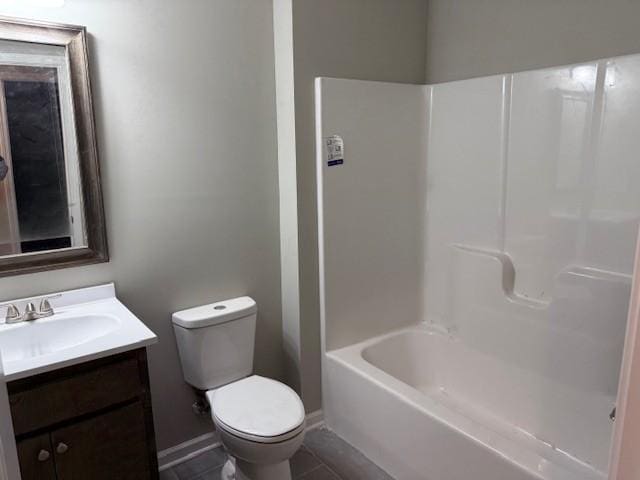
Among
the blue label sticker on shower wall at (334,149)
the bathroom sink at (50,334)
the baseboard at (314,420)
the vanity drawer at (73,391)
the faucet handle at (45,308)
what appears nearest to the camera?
the vanity drawer at (73,391)

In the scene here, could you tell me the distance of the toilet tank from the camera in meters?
2.09

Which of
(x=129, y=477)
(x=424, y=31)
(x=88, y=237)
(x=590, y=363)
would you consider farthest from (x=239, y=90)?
(x=590, y=363)

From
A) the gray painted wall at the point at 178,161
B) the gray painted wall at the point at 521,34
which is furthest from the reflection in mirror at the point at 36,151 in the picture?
the gray painted wall at the point at 521,34

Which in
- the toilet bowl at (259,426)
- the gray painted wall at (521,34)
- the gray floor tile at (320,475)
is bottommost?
the gray floor tile at (320,475)

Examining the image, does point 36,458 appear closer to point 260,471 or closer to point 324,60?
point 260,471

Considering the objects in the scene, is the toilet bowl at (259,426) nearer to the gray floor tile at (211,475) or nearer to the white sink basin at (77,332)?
the gray floor tile at (211,475)

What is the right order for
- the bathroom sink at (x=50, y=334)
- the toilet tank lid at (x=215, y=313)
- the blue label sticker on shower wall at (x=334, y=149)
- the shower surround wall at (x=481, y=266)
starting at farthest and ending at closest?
the blue label sticker on shower wall at (x=334, y=149) → the toilet tank lid at (x=215, y=313) → the shower surround wall at (x=481, y=266) → the bathroom sink at (x=50, y=334)

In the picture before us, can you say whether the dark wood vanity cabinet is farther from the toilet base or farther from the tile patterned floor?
the tile patterned floor

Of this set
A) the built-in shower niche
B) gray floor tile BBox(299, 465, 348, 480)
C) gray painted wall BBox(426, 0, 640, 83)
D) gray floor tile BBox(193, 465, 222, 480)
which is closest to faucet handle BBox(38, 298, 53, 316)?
gray floor tile BBox(193, 465, 222, 480)

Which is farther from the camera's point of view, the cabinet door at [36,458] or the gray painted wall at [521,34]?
the gray painted wall at [521,34]

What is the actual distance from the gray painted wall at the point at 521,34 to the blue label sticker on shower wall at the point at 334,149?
756 millimetres

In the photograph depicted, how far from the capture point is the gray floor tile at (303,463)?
2.22m

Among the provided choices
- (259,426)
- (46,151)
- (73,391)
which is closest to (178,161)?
(46,151)

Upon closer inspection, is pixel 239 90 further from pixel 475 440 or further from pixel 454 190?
pixel 475 440
